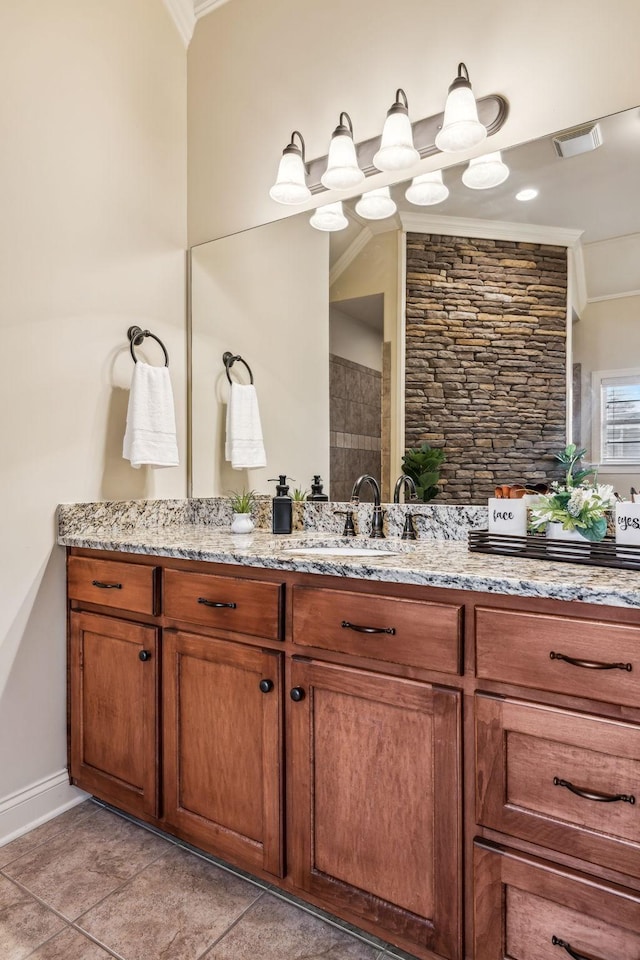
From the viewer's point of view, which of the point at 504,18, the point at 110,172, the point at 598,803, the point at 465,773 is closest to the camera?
the point at 598,803

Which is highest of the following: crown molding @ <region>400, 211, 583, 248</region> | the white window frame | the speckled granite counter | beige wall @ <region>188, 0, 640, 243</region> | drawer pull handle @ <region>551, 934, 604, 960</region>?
beige wall @ <region>188, 0, 640, 243</region>

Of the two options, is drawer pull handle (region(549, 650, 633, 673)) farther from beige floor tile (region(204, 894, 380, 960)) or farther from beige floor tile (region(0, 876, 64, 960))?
beige floor tile (region(0, 876, 64, 960))

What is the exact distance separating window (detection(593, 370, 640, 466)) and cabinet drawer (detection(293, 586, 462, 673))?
0.73 metres

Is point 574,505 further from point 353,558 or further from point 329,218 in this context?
point 329,218

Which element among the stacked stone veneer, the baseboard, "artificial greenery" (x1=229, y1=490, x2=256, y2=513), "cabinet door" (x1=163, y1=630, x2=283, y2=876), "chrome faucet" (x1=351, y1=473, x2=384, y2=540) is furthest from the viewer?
"artificial greenery" (x1=229, y1=490, x2=256, y2=513)

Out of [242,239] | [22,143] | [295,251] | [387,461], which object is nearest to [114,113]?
[22,143]

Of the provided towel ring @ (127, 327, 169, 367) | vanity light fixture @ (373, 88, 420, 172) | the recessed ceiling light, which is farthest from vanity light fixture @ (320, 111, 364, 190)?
towel ring @ (127, 327, 169, 367)

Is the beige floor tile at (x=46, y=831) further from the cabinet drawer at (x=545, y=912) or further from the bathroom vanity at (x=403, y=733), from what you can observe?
the cabinet drawer at (x=545, y=912)

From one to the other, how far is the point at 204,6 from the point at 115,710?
2.77 metres

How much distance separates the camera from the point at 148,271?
7.51 feet

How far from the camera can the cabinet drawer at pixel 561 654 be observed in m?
0.98

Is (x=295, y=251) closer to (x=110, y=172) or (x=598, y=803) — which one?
(x=110, y=172)

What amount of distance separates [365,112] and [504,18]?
49 centimetres

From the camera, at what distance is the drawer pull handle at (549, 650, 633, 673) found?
0.97m
